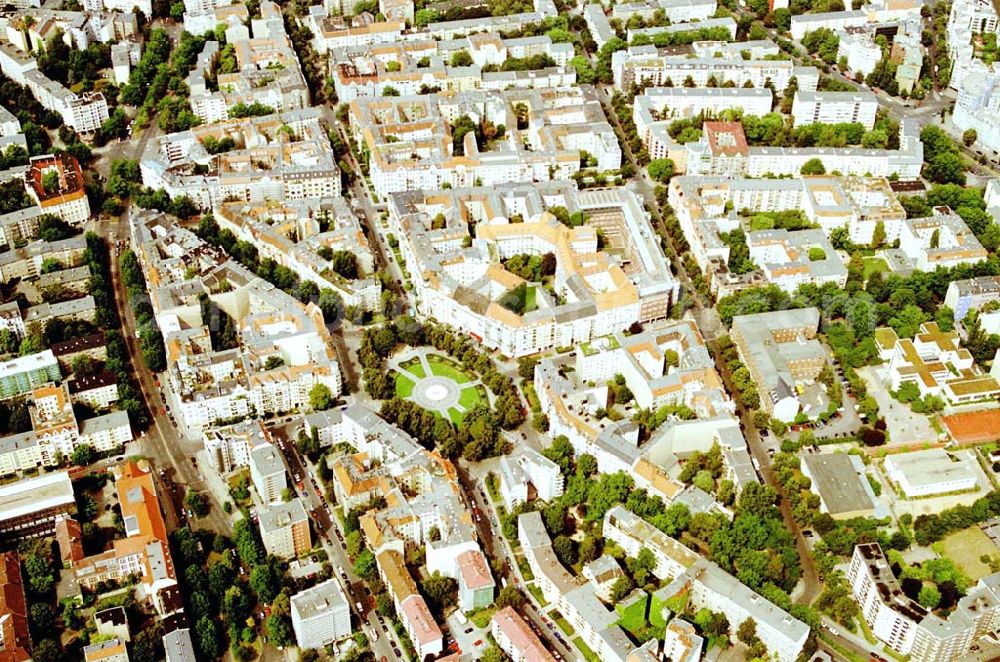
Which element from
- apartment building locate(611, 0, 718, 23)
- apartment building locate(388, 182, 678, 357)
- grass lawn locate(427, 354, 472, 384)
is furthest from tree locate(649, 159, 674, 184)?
apartment building locate(611, 0, 718, 23)

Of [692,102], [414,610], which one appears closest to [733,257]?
[692,102]

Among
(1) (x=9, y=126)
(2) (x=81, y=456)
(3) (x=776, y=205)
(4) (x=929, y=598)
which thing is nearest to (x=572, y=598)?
(4) (x=929, y=598)

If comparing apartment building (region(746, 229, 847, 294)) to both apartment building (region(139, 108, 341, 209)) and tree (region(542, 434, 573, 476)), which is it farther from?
apartment building (region(139, 108, 341, 209))

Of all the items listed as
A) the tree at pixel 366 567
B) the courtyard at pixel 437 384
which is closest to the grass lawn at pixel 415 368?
the courtyard at pixel 437 384

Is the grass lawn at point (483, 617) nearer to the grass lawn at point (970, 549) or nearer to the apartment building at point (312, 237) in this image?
the grass lawn at point (970, 549)

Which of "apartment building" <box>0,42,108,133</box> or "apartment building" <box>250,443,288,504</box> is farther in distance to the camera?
"apartment building" <box>0,42,108,133</box>

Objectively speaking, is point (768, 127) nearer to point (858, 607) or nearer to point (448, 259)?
point (448, 259)
